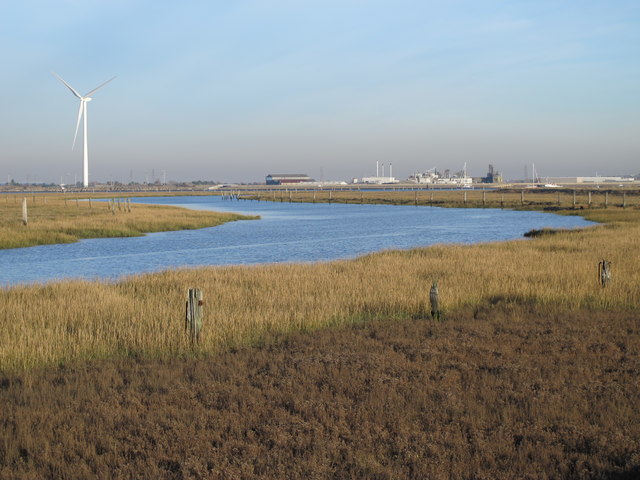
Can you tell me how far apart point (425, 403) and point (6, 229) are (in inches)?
1758

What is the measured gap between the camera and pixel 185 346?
13.2 metres

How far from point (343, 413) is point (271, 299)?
9.70m

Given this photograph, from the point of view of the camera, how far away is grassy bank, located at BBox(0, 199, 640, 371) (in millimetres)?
13430

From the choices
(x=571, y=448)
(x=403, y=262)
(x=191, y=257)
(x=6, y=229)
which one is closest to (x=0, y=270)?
(x=191, y=257)

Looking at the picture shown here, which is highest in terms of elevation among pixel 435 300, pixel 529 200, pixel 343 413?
pixel 529 200

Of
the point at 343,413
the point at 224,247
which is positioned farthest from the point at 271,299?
the point at 224,247

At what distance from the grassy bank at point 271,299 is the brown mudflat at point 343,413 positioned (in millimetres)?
1272

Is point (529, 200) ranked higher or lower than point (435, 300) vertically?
higher

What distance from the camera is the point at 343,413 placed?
8836mm

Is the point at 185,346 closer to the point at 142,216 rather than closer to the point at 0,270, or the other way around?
the point at 0,270

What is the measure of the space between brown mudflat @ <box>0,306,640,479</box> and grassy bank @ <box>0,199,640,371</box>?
127 centimetres

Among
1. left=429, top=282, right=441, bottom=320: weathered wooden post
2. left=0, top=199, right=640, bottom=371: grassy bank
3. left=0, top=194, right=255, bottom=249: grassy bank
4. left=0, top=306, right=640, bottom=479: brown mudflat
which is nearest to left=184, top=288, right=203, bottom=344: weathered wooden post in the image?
left=0, top=199, right=640, bottom=371: grassy bank

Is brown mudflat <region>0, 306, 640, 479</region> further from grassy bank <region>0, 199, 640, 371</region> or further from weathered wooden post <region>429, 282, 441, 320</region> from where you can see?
weathered wooden post <region>429, 282, 441, 320</region>

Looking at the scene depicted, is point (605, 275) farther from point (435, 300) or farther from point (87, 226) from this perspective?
point (87, 226)
